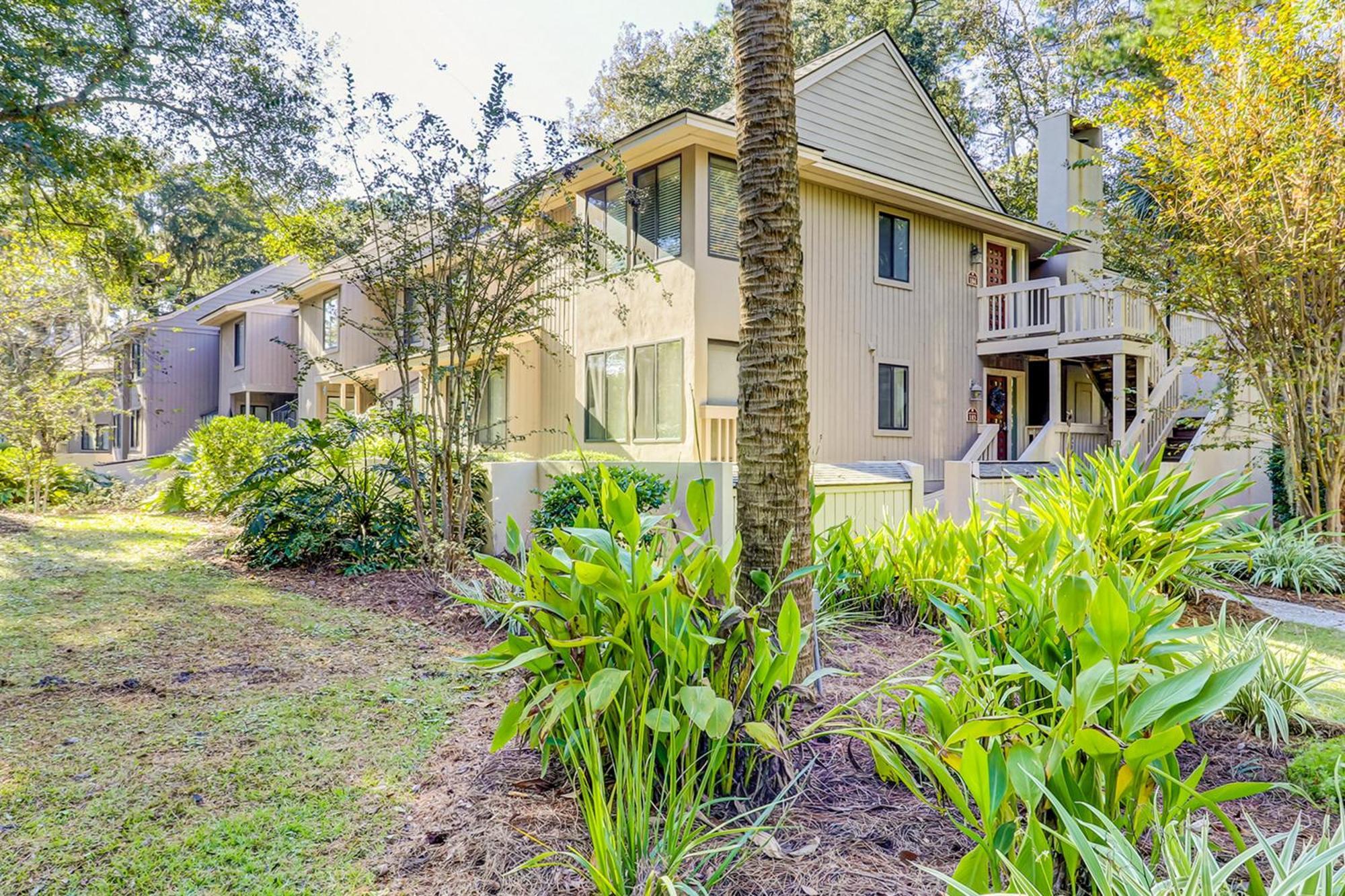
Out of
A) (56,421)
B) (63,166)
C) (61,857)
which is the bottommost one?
(61,857)

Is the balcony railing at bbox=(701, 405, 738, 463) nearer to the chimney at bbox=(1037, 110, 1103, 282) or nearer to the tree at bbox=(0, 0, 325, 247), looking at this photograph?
the tree at bbox=(0, 0, 325, 247)

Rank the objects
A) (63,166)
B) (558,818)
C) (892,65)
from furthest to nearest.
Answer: (892,65) < (63,166) < (558,818)

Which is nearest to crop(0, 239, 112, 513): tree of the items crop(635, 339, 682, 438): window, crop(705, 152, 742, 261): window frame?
crop(635, 339, 682, 438): window

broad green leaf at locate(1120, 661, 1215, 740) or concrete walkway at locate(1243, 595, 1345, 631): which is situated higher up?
broad green leaf at locate(1120, 661, 1215, 740)

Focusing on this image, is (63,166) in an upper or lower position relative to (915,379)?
upper

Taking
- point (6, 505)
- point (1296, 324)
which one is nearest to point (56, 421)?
point (6, 505)

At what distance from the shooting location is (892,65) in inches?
550

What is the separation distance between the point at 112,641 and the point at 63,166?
212 inches

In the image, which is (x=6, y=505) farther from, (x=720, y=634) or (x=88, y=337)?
(x=720, y=634)

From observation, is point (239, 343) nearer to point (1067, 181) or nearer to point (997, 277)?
point (997, 277)

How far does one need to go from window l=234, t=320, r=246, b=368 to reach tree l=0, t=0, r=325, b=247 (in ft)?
51.2

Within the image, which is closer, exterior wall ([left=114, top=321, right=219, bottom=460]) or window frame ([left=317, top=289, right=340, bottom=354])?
window frame ([left=317, top=289, right=340, bottom=354])

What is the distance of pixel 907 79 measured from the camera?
14.3 metres

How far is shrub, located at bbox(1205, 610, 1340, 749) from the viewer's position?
2.99m
